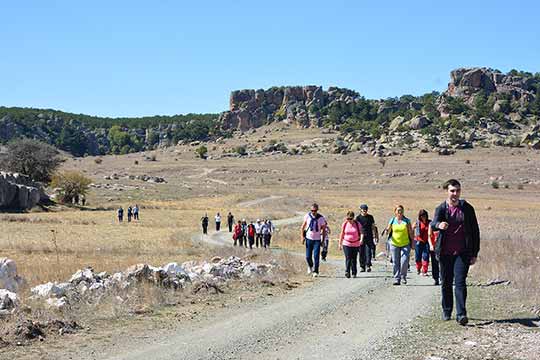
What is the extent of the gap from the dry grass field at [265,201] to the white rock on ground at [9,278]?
74.0 inches

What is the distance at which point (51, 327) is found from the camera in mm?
8664

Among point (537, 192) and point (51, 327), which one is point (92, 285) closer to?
point (51, 327)

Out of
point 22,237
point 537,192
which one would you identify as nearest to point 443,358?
point 22,237

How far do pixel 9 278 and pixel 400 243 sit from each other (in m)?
8.13

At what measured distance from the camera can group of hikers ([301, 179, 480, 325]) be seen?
8.93m

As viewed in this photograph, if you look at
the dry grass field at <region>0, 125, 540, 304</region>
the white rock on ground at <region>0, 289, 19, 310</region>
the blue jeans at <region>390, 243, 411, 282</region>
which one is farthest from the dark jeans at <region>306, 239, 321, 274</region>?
the white rock on ground at <region>0, 289, 19, 310</region>

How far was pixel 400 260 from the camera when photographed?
45.9ft

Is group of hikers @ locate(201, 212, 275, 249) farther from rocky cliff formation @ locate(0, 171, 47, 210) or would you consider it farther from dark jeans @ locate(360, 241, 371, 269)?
rocky cliff formation @ locate(0, 171, 47, 210)

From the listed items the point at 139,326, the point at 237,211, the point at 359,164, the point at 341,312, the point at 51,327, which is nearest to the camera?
the point at 51,327

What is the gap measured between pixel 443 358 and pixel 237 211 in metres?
53.9

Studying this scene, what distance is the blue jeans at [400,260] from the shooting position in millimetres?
13906

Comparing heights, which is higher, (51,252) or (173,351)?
(173,351)

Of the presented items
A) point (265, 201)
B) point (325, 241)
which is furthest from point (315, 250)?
point (265, 201)

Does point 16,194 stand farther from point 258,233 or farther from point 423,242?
point 423,242
